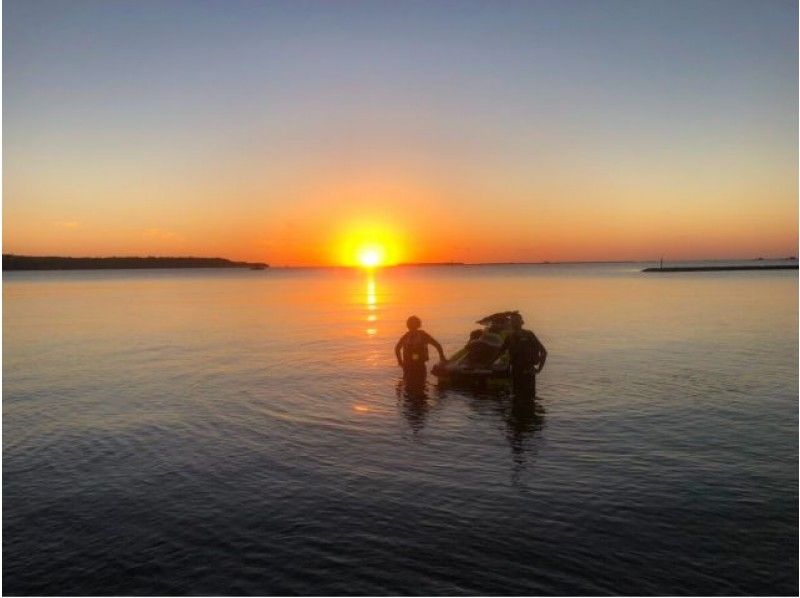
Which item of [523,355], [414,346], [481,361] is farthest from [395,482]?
[481,361]

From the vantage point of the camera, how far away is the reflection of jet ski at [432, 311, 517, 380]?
2205 centimetres

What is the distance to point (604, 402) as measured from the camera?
65.0ft

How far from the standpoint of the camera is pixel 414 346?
21.0m

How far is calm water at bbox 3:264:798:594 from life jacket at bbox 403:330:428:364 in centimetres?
141

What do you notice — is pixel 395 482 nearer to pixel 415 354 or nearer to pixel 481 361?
pixel 415 354

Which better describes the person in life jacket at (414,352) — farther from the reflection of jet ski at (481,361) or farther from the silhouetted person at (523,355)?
the silhouetted person at (523,355)

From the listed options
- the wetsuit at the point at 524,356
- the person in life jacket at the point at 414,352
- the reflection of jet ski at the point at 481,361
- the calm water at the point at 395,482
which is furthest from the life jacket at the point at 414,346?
the wetsuit at the point at 524,356

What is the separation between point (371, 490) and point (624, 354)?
22093 millimetres

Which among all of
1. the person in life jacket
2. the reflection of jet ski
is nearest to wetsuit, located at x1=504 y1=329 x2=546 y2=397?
the reflection of jet ski

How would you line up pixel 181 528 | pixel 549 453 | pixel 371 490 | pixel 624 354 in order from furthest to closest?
1. pixel 624 354
2. pixel 549 453
3. pixel 371 490
4. pixel 181 528

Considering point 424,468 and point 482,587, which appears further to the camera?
point 424,468

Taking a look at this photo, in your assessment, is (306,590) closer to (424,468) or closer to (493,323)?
(424,468)

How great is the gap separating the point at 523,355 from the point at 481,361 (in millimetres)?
4486

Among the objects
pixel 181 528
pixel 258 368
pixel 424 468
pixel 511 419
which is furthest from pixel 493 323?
pixel 181 528
